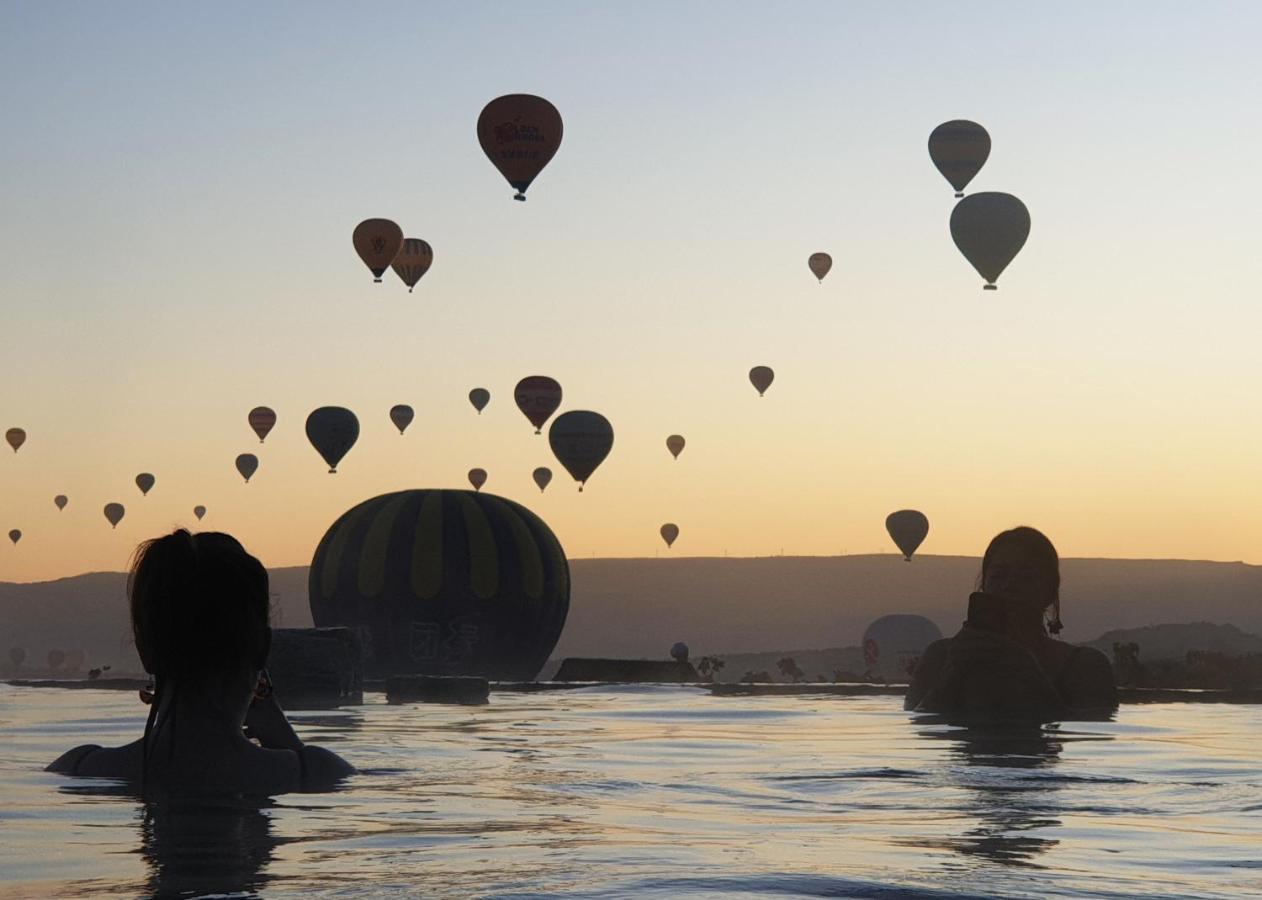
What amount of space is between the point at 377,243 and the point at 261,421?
16.5m

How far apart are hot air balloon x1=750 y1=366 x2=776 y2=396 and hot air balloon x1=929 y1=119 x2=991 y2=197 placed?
833 inches

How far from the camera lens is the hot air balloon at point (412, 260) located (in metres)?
69.3

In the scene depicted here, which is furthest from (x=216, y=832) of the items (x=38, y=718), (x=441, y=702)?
(x=441, y=702)

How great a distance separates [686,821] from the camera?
920 centimetres

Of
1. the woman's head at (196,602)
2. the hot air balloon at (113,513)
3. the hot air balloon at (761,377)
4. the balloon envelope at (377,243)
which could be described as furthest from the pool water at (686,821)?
the hot air balloon at (113,513)

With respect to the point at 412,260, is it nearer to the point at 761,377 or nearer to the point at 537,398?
the point at 537,398

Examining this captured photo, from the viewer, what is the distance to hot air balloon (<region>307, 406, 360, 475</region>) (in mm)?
70500

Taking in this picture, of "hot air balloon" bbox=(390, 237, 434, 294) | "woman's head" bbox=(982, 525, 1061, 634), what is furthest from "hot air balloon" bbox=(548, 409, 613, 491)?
"woman's head" bbox=(982, 525, 1061, 634)

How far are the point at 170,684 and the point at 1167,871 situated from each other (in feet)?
13.0

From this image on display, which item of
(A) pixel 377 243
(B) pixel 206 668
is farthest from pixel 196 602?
(A) pixel 377 243

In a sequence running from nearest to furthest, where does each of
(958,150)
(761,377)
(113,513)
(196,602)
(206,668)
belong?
1. (196,602)
2. (206,668)
3. (958,150)
4. (761,377)
5. (113,513)

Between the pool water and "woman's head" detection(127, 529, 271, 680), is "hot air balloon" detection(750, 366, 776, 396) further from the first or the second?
"woman's head" detection(127, 529, 271, 680)

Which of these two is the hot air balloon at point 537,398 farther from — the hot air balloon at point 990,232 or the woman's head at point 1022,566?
the woman's head at point 1022,566

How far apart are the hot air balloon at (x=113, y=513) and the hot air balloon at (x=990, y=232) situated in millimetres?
61614
